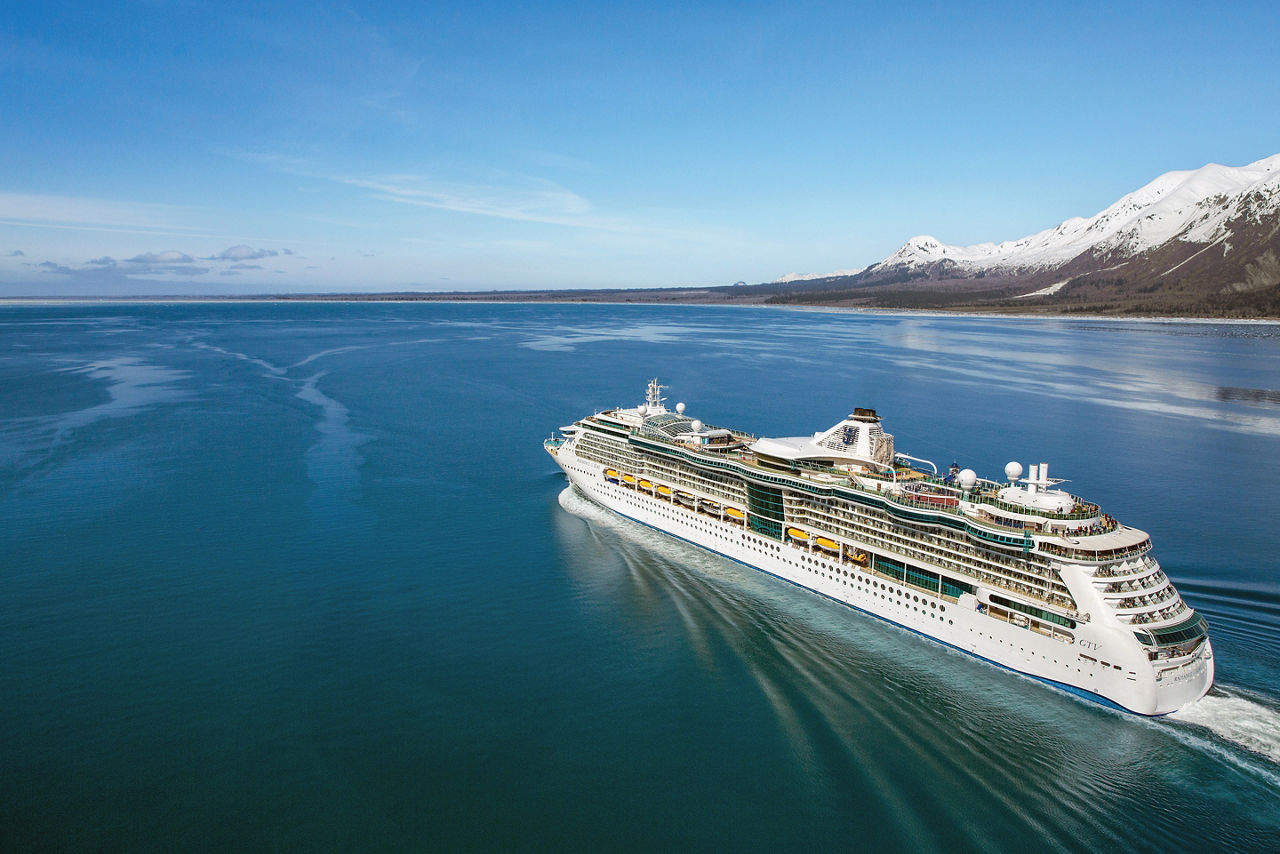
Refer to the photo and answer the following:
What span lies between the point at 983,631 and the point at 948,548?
7.93 feet

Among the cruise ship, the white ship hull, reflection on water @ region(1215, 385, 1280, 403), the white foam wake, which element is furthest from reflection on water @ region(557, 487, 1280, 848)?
reflection on water @ region(1215, 385, 1280, 403)

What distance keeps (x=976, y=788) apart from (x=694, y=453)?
16.3 m

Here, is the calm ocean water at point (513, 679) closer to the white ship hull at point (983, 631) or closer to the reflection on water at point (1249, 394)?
the white ship hull at point (983, 631)

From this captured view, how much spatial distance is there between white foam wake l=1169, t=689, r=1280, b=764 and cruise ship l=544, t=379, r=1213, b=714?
0.38m

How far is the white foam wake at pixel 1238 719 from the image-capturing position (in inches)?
611

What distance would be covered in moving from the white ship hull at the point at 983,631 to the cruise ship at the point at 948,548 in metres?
0.04

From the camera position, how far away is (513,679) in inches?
722

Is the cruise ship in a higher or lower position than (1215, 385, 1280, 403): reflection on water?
higher

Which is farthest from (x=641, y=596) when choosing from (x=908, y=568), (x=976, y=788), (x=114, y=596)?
(x=114, y=596)

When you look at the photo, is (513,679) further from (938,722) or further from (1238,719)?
(1238,719)

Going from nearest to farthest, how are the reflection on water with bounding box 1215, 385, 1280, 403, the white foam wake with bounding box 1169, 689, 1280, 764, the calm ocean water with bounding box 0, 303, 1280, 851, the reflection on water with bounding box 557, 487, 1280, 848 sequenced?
the calm ocean water with bounding box 0, 303, 1280, 851
the reflection on water with bounding box 557, 487, 1280, 848
the white foam wake with bounding box 1169, 689, 1280, 764
the reflection on water with bounding box 1215, 385, 1280, 403

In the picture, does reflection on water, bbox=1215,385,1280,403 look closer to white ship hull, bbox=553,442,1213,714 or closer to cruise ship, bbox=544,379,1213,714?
cruise ship, bbox=544,379,1213,714

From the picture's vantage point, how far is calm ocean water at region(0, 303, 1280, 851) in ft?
45.3

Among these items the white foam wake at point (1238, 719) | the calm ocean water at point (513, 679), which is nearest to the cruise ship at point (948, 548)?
the white foam wake at point (1238, 719)
